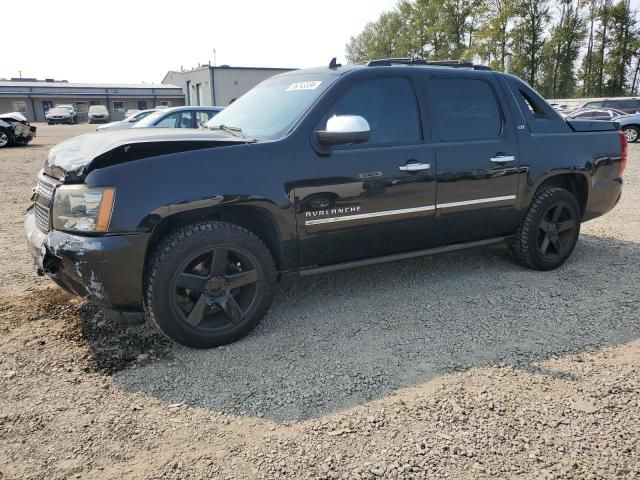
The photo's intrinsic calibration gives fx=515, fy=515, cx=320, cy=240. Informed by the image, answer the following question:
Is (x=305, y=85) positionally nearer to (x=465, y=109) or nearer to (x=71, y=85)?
(x=465, y=109)

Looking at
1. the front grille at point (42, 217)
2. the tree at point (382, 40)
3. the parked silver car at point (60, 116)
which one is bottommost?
the front grille at point (42, 217)

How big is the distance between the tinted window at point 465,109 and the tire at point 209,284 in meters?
1.87

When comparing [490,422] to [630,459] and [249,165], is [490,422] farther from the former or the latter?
[249,165]

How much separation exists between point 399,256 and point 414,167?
72cm

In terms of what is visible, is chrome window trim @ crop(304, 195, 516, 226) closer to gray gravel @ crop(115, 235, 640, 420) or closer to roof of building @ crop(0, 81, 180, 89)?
gray gravel @ crop(115, 235, 640, 420)

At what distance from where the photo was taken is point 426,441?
8.09 feet

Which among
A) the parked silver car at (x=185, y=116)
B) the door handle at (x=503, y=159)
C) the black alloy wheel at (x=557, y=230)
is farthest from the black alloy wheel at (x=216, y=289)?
the parked silver car at (x=185, y=116)

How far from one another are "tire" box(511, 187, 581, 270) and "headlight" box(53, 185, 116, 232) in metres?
3.58

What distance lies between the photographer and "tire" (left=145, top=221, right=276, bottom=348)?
3.18 m

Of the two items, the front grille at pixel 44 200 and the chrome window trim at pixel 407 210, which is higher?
the front grille at pixel 44 200

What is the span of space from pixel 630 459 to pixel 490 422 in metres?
0.61

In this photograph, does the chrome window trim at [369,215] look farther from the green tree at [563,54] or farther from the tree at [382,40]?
the tree at [382,40]

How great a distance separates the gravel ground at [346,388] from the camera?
2.36 metres

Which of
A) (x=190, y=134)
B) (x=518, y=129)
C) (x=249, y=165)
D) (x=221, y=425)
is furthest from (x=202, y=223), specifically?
(x=518, y=129)
